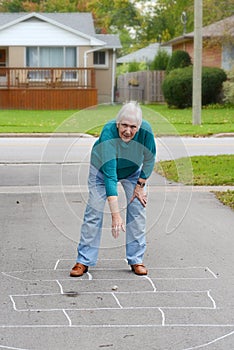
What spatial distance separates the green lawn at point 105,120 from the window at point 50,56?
349 inches

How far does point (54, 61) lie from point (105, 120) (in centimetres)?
3637

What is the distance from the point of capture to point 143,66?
69.9 meters

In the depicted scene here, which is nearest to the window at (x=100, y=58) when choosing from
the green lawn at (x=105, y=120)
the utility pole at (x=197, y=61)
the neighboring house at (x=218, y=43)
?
the neighboring house at (x=218, y=43)

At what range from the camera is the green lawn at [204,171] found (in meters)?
8.75

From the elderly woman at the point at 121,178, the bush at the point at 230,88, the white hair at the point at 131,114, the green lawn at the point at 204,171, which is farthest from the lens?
the bush at the point at 230,88

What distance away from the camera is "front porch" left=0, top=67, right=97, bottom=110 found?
40.7 m

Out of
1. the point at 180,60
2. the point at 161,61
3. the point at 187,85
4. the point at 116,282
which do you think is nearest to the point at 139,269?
the point at 116,282

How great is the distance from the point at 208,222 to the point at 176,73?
28424 mm

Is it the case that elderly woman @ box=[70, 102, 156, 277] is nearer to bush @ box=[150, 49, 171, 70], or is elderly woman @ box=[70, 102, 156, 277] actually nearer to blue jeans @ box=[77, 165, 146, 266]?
blue jeans @ box=[77, 165, 146, 266]

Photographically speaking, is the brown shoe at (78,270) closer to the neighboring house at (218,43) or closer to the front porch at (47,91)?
the neighboring house at (218,43)

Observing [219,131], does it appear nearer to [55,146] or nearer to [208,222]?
[208,222]

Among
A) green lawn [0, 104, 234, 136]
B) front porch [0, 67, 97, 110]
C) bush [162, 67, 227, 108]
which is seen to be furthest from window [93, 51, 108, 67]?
green lawn [0, 104, 234, 136]

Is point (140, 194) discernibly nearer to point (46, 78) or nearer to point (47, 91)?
point (47, 91)

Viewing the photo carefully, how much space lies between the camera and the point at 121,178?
765 centimetres
